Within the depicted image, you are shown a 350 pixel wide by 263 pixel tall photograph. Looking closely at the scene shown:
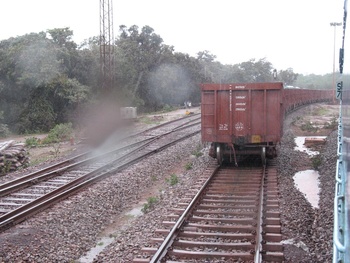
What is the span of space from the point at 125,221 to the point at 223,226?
284 centimetres

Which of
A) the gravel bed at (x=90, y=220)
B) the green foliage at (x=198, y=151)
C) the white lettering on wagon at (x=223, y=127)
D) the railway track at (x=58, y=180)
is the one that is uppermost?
the white lettering on wagon at (x=223, y=127)

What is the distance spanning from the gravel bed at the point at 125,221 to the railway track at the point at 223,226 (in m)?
0.27

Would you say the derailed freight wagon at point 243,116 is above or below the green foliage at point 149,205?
above

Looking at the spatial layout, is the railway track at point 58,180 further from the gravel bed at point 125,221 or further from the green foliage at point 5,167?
the green foliage at point 5,167

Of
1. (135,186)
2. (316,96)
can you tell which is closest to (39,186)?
(135,186)

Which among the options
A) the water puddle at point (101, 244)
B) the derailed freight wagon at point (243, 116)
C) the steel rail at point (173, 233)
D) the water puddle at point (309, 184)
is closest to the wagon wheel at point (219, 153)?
the derailed freight wagon at point (243, 116)

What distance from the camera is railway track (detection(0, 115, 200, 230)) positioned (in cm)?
965

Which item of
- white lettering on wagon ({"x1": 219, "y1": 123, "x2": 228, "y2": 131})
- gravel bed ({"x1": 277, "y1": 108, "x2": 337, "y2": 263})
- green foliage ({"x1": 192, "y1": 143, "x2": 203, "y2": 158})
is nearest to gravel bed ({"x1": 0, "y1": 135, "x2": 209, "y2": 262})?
white lettering on wagon ({"x1": 219, "y1": 123, "x2": 228, "y2": 131})

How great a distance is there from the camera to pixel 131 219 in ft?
32.4

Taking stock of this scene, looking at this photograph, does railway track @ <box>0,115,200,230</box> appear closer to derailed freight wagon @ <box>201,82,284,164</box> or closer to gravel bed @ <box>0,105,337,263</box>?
gravel bed @ <box>0,105,337,263</box>

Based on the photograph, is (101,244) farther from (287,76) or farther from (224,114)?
(287,76)

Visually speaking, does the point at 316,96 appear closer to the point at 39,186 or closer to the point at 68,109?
the point at 68,109

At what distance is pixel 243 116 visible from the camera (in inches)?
532

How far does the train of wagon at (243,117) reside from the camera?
43.6 feet
